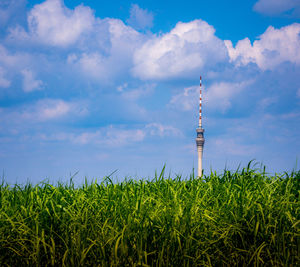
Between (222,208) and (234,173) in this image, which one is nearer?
(222,208)

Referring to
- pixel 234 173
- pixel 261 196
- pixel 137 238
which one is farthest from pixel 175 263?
pixel 234 173

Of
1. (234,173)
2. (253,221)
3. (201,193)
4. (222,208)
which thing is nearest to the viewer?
(253,221)

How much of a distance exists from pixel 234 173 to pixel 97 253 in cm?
413

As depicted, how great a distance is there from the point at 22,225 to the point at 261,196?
3.72 meters

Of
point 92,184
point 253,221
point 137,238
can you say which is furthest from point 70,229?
point 253,221

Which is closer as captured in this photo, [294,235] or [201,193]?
[294,235]

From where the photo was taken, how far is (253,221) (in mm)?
4895

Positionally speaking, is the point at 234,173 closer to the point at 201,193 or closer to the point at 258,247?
the point at 201,193

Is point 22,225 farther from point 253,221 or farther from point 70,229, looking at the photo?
point 253,221

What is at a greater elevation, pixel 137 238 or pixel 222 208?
pixel 222 208

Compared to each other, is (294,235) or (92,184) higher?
(92,184)

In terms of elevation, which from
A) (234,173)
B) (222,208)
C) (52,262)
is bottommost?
(52,262)

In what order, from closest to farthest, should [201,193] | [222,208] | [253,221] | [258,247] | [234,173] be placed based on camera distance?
1. [258,247]
2. [253,221]
3. [222,208]
4. [201,193]
5. [234,173]

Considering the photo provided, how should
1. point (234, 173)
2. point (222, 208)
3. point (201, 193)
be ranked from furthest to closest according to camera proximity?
point (234, 173) < point (201, 193) < point (222, 208)
